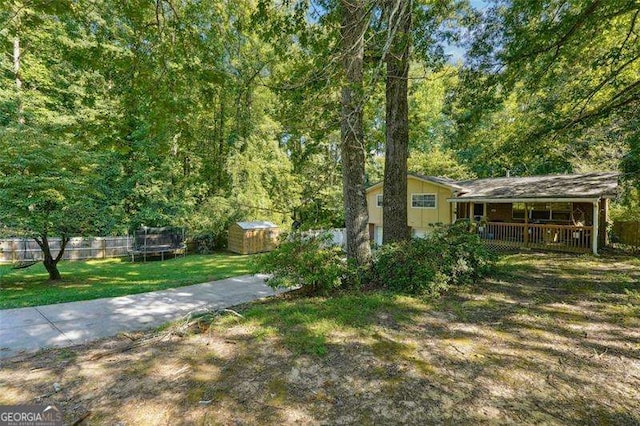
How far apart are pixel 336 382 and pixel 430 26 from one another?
736cm

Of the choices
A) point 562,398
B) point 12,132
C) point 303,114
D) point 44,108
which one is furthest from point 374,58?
point 44,108

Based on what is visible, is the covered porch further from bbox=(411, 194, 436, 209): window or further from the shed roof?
the shed roof

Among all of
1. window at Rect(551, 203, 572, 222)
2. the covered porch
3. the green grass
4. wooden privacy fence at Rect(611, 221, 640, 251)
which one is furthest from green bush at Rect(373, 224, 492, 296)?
window at Rect(551, 203, 572, 222)

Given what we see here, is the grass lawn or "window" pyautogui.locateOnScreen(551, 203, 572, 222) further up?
"window" pyautogui.locateOnScreen(551, 203, 572, 222)

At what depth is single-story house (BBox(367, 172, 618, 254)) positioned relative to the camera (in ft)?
37.4

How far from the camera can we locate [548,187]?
41.2ft

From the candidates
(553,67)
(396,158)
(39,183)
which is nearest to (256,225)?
(39,183)

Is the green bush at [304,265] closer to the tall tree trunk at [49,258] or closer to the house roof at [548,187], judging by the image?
the tall tree trunk at [49,258]

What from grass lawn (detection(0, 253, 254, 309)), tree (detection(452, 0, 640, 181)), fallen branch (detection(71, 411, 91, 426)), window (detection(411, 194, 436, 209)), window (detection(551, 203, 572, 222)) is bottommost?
grass lawn (detection(0, 253, 254, 309))

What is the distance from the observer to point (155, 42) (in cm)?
552

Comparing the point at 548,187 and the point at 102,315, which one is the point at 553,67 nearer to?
the point at 548,187

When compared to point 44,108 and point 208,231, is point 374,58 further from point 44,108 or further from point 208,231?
point 44,108

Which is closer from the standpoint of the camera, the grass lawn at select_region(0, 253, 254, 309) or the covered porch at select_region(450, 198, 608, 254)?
the grass lawn at select_region(0, 253, 254, 309)

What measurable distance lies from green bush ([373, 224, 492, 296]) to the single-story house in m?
3.50
